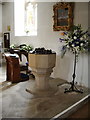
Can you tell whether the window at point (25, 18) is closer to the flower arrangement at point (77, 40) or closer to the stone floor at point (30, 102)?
the flower arrangement at point (77, 40)

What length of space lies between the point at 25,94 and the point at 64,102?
34.2 inches

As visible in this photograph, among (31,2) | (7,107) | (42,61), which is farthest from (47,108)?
(31,2)

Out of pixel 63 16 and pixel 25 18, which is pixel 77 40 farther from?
pixel 25 18

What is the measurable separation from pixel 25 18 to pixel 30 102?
378 centimetres

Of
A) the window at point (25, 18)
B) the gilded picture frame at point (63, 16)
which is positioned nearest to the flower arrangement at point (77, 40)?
the gilded picture frame at point (63, 16)

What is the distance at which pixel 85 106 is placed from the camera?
1062mm

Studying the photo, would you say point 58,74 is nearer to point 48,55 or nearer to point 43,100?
point 48,55

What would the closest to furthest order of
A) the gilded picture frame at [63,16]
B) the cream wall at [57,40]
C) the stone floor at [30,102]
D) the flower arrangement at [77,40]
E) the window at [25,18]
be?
1. the stone floor at [30,102]
2. the flower arrangement at [77,40]
3. the cream wall at [57,40]
4. the gilded picture frame at [63,16]
5. the window at [25,18]

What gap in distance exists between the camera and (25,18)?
235 inches

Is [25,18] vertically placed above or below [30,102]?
above

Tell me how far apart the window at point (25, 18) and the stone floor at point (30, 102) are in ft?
8.21

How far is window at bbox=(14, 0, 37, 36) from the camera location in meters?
5.67

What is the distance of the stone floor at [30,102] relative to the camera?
2555mm

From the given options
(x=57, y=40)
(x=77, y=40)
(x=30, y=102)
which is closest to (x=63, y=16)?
(x=57, y=40)
